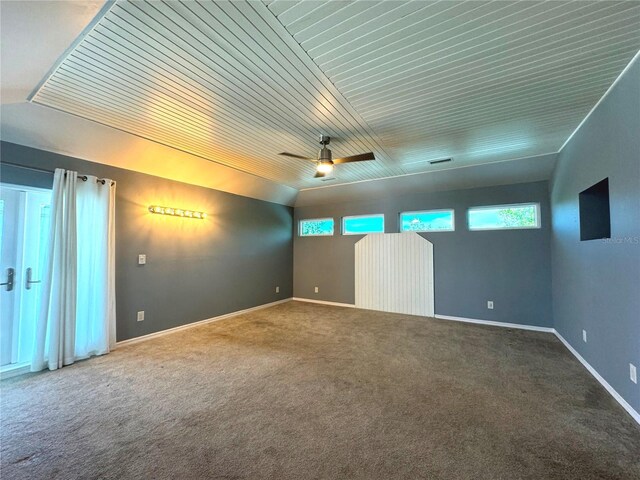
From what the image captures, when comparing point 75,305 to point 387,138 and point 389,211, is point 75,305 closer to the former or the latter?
point 387,138

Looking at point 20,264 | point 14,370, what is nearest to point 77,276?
point 20,264

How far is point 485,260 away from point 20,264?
672 centimetres

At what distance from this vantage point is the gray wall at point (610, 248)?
1.97 m

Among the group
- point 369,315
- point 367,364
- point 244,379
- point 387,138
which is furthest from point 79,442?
point 369,315

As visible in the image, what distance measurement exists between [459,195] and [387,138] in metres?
2.50

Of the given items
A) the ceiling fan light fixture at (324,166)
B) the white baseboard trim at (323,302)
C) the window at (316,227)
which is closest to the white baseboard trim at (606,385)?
the ceiling fan light fixture at (324,166)

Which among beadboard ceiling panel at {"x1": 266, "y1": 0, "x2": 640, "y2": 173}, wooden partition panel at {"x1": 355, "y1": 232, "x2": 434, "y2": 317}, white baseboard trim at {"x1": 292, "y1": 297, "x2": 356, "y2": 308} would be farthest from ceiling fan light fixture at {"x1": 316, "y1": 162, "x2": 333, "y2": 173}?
white baseboard trim at {"x1": 292, "y1": 297, "x2": 356, "y2": 308}

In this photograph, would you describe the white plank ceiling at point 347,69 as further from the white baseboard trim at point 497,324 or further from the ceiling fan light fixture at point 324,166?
the white baseboard trim at point 497,324

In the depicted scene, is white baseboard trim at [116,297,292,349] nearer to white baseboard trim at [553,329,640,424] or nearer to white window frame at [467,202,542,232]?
white window frame at [467,202,542,232]

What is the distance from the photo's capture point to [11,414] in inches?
82.2

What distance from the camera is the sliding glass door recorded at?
2.89 meters

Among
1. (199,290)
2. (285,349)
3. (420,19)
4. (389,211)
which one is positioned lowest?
(285,349)

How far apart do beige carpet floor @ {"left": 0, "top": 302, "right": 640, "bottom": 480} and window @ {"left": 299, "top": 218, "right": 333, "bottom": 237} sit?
3.46m

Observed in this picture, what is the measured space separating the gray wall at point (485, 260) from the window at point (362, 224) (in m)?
0.14
